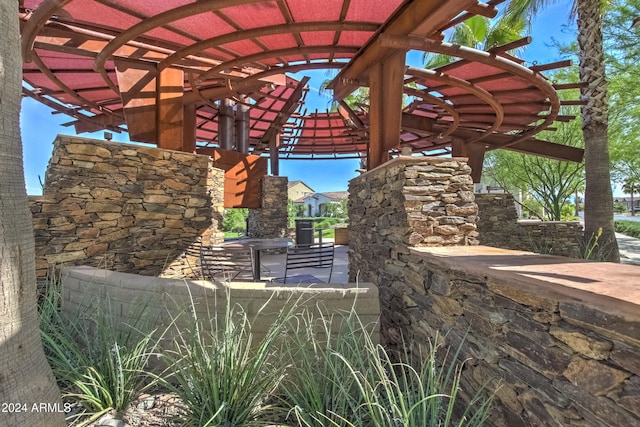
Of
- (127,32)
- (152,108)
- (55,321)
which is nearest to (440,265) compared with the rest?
(55,321)

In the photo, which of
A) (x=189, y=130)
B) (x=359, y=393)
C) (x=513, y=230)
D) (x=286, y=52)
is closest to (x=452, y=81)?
(x=286, y=52)

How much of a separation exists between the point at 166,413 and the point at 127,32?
3726 mm

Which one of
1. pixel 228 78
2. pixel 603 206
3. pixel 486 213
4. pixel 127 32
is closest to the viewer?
pixel 127 32

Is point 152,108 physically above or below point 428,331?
above

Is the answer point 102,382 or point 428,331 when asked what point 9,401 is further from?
point 428,331

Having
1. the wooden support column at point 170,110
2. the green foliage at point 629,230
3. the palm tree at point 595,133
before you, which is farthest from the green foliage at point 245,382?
the green foliage at point 629,230

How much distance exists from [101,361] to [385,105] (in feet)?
12.3

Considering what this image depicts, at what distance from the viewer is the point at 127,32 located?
136 inches

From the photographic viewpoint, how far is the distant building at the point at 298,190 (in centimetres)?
4672

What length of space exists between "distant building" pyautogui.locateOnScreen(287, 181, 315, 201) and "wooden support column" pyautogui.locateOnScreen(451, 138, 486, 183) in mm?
38876

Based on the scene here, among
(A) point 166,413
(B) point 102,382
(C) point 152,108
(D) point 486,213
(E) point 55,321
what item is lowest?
(A) point 166,413

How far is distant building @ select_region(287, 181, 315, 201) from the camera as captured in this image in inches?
1839

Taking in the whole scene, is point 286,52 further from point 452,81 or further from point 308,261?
point 308,261

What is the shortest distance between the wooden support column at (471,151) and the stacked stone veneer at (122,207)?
5.82 m
